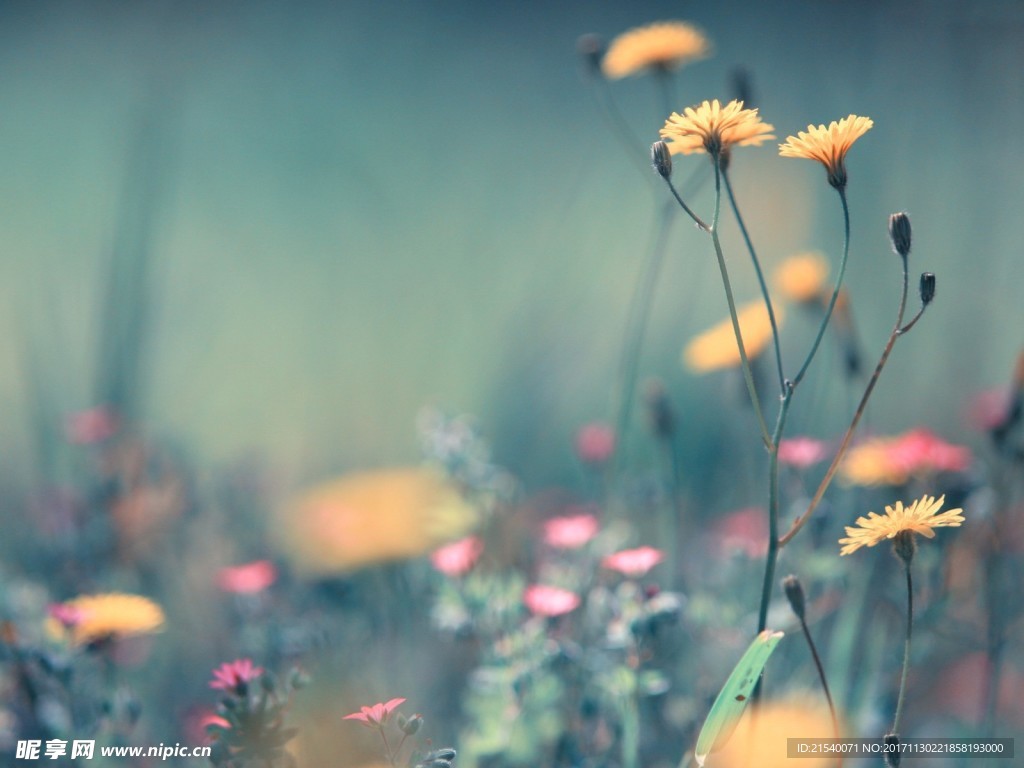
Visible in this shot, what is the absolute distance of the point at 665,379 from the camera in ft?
5.72

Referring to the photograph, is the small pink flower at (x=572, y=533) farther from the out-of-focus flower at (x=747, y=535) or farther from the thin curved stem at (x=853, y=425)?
the thin curved stem at (x=853, y=425)

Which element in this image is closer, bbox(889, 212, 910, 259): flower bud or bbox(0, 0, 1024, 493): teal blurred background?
bbox(889, 212, 910, 259): flower bud

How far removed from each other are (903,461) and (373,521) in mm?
663

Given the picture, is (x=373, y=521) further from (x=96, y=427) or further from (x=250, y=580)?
(x=96, y=427)

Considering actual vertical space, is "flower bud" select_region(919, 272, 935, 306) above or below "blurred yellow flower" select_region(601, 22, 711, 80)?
below

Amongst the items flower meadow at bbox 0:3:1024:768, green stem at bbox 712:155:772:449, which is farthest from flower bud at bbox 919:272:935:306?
green stem at bbox 712:155:772:449

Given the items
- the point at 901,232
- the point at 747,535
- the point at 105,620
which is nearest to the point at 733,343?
the point at 747,535

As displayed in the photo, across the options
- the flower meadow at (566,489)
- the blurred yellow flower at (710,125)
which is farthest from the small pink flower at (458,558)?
the blurred yellow flower at (710,125)

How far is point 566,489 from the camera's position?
5.65 ft

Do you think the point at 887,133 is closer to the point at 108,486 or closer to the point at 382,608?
the point at 382,608

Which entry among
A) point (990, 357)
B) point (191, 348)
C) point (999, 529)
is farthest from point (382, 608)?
point (990, 357)

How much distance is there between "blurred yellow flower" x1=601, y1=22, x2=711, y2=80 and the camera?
0.96 m

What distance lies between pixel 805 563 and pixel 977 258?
0.94 meters

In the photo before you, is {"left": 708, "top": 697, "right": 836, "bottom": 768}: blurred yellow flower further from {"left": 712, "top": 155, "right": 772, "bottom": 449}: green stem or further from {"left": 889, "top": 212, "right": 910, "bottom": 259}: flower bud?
{"left": 889, "top": 212, "right": 910, "bottom": 259}: flower bud
